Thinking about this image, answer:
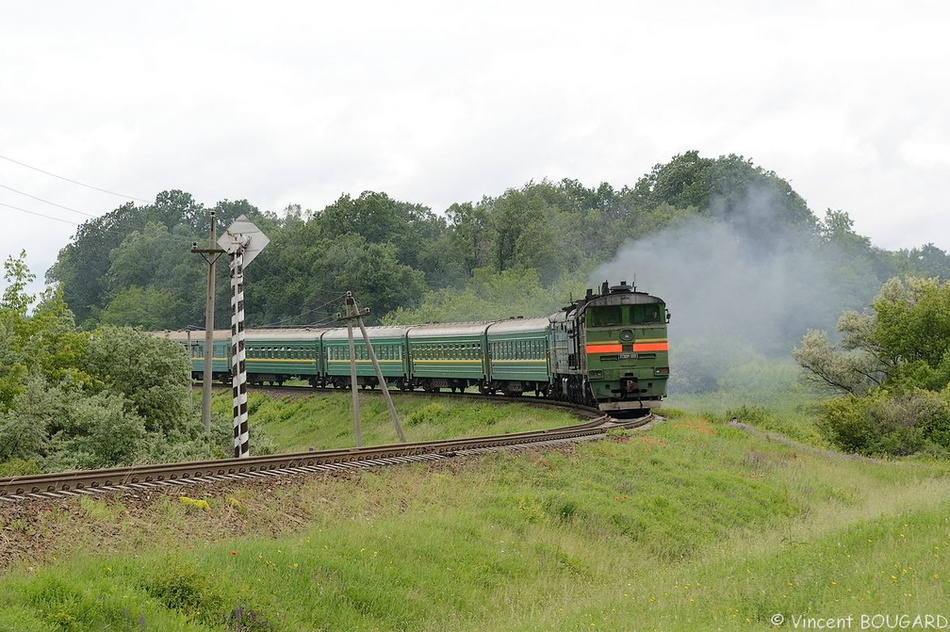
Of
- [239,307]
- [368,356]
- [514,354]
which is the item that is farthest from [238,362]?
[368,356]

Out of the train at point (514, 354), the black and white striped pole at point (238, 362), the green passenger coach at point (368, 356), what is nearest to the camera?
the black and white striped pole at point (238, 362)

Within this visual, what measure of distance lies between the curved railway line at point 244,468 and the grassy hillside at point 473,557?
547 millimetres

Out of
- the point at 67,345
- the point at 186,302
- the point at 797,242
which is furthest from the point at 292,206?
the point at 67,345

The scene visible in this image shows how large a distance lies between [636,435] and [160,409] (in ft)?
40.3

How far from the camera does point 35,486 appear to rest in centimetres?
1298

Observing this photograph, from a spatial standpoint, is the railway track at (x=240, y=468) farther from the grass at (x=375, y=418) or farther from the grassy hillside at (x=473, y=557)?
the grass at (x=375, y=418)

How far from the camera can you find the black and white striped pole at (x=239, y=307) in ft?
70.5

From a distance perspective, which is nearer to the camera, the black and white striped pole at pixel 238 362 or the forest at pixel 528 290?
the black and white striped pole at pixel 238 362

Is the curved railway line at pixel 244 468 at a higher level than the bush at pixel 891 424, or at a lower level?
higher

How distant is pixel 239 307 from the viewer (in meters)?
22.2

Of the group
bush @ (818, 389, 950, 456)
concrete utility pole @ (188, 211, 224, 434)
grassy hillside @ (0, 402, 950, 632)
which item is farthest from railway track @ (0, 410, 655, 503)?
bush @ (818, 389, 950, 456)

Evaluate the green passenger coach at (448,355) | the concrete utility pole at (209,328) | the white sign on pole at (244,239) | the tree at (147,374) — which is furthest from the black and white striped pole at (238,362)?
the green passenger coach at (448,355)

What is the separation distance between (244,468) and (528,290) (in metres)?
60.2

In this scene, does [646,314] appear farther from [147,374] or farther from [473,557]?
[473,557]
